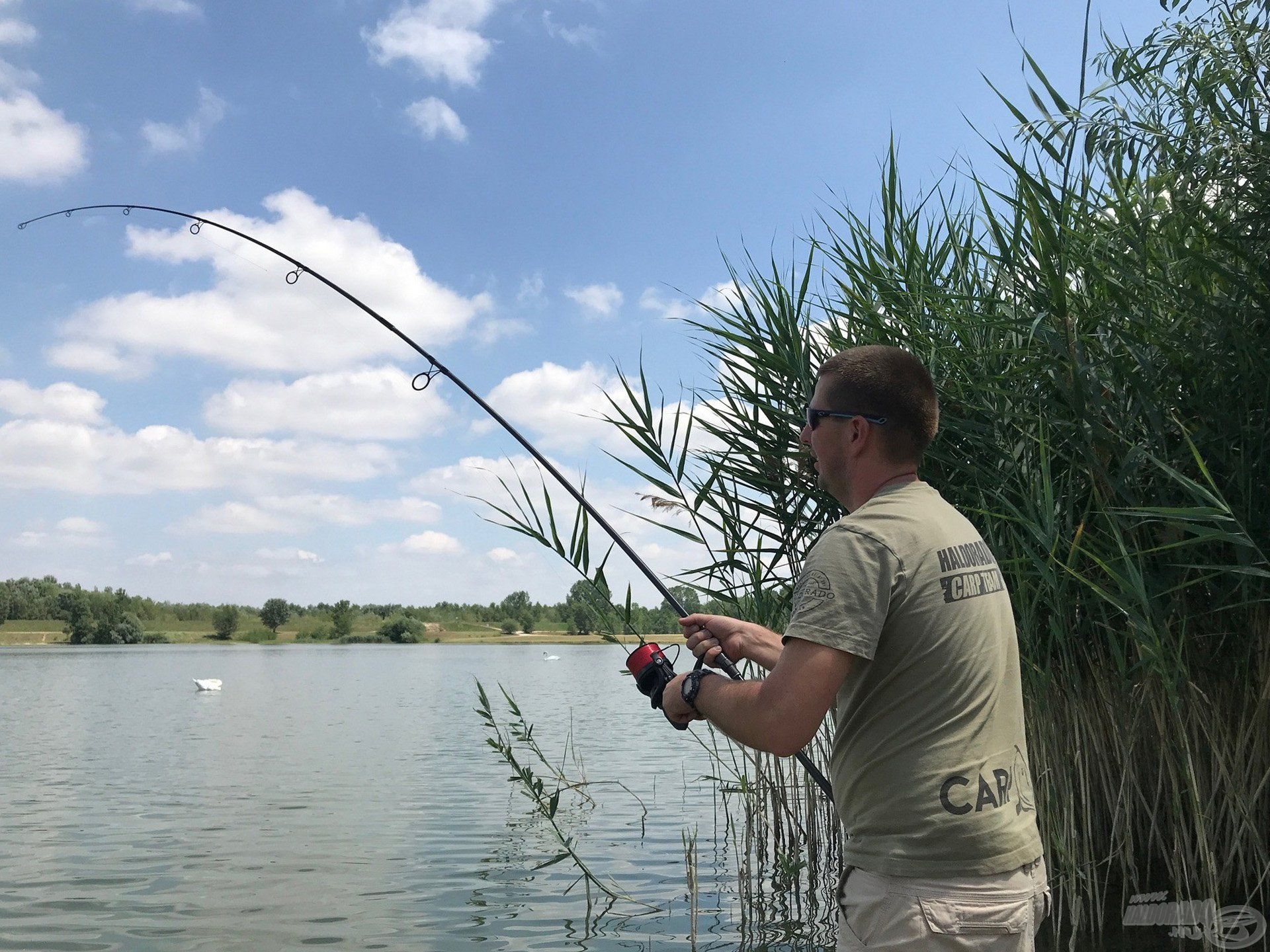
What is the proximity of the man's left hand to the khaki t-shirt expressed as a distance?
32cm

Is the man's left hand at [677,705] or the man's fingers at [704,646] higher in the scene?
the man's fingers at [704,646]

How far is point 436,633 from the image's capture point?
108 meters

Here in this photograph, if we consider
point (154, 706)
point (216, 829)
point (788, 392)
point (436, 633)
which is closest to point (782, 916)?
point (788, 392)

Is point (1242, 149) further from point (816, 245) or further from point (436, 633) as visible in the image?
point (436, 633)

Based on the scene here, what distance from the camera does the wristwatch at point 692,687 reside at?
2.03 meters

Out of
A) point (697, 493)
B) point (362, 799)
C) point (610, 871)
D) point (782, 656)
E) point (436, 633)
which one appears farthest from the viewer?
point (436, 633)

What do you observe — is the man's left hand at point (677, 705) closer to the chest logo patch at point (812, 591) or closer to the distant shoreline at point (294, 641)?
the chest logo patch at point (812, 591)

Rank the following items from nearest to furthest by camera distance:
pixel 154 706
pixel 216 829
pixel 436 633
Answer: pixel 216 829
pixel 154 706
pixel 436 633

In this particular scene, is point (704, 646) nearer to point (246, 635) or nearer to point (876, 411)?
point (876, 411)

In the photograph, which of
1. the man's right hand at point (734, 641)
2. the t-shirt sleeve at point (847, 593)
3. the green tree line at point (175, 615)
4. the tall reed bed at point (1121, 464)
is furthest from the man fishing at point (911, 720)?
the green tree line at point (175, 615)

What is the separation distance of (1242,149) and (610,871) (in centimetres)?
630

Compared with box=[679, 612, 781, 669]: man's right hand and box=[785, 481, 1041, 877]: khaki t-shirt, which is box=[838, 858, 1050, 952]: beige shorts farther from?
box=[679, 612, 781, 669]: man's right hand

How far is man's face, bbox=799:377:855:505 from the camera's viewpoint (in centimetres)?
201

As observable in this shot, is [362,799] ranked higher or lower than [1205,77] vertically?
lower
